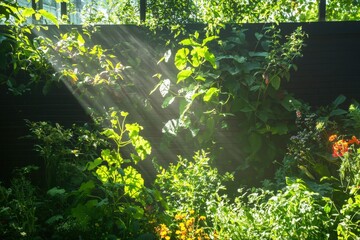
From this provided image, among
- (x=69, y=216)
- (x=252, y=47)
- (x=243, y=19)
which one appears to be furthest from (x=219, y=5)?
(x=69, y=216)

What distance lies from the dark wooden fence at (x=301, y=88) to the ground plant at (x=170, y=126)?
120 millimetres

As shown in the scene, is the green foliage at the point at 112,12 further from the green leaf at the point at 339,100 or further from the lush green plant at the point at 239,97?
the green leaf at the point at 339,100

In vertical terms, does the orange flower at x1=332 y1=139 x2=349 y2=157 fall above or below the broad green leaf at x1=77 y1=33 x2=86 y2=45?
below

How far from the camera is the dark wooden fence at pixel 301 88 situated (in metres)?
4.14

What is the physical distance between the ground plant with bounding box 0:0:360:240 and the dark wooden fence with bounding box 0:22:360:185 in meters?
0.12

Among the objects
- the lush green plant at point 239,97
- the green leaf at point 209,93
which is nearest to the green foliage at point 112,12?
the lush green plant at point 239,97

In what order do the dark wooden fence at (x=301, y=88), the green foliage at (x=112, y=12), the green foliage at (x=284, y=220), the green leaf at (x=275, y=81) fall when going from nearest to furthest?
the green foliage at (x=284, y=220) → the green leaf at (x=275, y=81) → the dark wooden fence at (x=301, y=88) → the green foliage at (x=112, y=12)

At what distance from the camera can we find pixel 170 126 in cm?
393

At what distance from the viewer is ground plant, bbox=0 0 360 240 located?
2.95 meters

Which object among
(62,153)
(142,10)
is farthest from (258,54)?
(62,153)

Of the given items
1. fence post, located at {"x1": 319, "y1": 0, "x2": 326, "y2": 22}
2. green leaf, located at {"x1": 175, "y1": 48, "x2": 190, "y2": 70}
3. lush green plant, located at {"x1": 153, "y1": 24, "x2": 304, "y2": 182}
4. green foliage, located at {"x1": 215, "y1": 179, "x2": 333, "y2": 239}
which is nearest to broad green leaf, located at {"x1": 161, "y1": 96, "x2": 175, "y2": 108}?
lush green plant, located at {"x1": 153, "y1": 24, "x2": 304, "y2": 182}

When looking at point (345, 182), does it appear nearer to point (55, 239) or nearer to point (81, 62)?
point (55, 239)

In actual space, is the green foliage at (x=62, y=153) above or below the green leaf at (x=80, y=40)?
below

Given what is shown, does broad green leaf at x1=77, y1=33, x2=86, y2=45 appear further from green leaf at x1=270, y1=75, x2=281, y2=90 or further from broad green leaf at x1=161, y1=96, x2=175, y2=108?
Answer: green leaf at x1=270, y1=75, x2=281, y2=90
